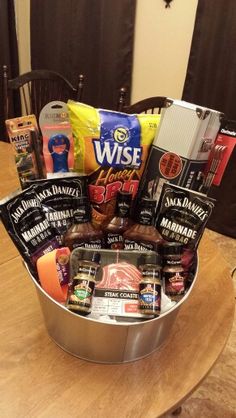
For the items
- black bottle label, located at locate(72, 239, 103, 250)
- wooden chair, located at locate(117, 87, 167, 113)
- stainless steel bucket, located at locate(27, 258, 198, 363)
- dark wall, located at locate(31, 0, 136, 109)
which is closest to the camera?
stainless steel bucket, located at locate(27, 258, 198, 363)

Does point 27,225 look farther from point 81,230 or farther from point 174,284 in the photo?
point 174,284

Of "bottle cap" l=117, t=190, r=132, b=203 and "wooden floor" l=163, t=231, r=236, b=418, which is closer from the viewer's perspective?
"bottle cap" l=117, t=190, r=132, b=203

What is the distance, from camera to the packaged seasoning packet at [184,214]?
583 mm

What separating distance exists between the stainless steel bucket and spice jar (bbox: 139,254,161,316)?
19 mm

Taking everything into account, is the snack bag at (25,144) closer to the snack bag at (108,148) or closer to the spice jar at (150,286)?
the snack bag at (108,148)

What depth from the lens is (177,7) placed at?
6.70 ft

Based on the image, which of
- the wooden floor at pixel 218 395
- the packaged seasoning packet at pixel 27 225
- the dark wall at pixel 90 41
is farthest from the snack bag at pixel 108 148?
the dark wall at pixel 90 41

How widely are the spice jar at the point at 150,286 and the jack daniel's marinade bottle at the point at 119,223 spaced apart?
3.1 inches

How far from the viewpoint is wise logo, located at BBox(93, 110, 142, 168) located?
64cm

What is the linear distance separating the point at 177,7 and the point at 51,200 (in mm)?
1864

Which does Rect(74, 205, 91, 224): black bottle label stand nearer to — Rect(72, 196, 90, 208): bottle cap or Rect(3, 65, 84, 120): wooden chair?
Rect(72, 196, 90, 208): bottle cap

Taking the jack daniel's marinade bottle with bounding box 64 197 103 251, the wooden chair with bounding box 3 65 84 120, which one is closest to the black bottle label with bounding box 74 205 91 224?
the jack daniel's marinade bottle with bounding box 64 197 103 251

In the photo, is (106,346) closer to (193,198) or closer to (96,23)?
(193,198)

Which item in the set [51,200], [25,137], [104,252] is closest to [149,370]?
[104,252]
